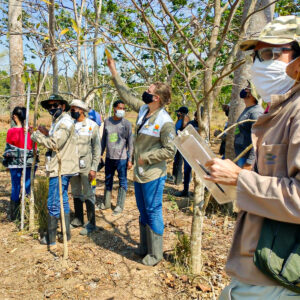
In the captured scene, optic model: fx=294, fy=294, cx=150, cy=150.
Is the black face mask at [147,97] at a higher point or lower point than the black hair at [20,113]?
higher

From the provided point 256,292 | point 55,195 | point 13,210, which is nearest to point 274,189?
point 256,292

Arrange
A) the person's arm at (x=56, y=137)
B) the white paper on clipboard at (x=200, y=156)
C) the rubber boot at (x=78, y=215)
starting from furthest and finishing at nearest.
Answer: the rubber boot at (x=78, y=215), the person's arm at (x=56, y=137), the white paper on clipboard at (x=200, y=156)

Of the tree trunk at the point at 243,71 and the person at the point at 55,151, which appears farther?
the tree trunk at the point at 243,71

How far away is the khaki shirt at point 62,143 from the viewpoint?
3.39m

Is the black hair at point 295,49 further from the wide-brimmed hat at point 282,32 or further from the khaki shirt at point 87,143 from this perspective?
the khaki shirt at point 87,143

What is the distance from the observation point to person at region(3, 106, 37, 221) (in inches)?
175

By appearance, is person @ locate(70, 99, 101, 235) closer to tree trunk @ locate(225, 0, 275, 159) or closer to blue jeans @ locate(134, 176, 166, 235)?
blue jeans @ locate(134, 176, 166, 235)

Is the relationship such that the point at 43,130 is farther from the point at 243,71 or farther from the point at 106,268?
the point at 243,71

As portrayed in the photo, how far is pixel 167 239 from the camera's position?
12.5 ft

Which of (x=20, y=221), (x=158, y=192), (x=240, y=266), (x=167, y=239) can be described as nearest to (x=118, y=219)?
(x=167, y=239)

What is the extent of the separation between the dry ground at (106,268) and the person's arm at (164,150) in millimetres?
888

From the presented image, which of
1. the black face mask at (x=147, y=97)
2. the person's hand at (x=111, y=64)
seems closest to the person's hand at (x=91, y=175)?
the black face mask at (x=147, y=97)

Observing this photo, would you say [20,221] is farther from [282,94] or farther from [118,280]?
[282,94]

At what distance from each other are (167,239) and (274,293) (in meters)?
2.76
